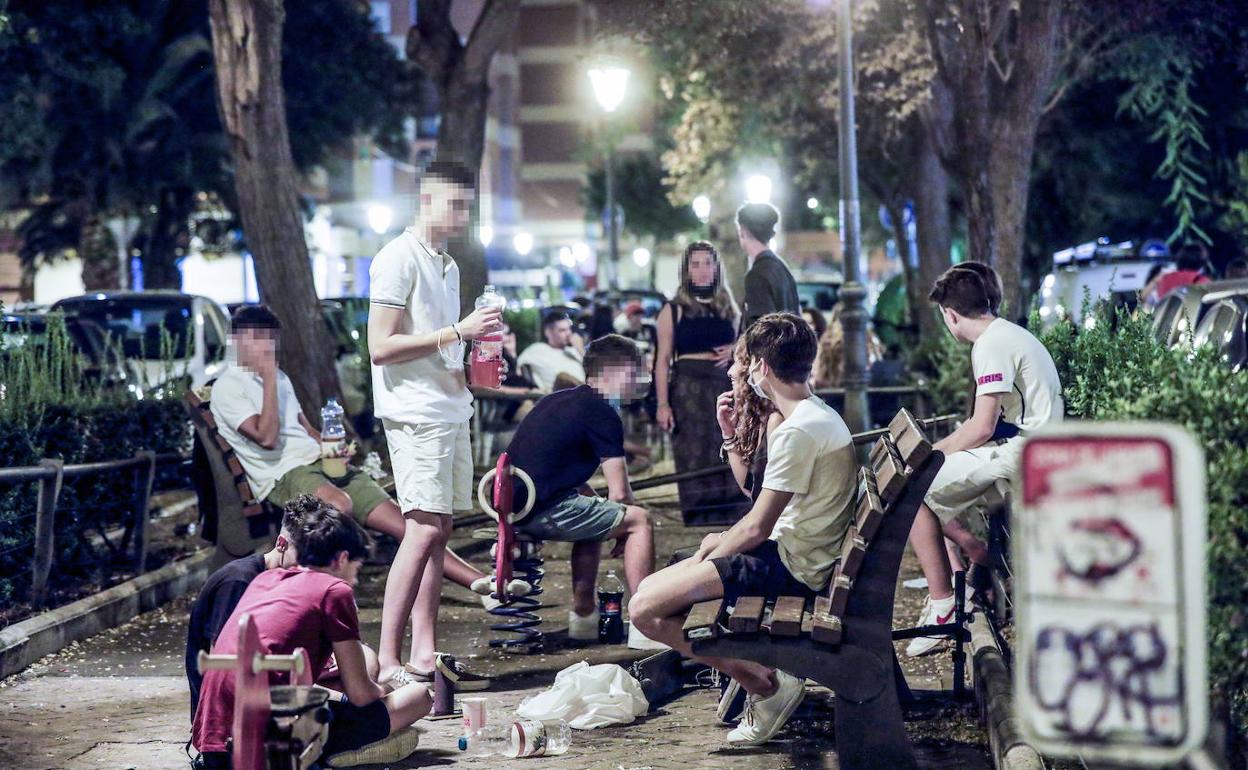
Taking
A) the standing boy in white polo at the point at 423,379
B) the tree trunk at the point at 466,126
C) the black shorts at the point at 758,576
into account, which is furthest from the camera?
the tree trunk at the point at 466,126

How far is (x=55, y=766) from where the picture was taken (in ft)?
20.2

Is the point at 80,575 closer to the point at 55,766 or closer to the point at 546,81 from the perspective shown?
the point at 55,766

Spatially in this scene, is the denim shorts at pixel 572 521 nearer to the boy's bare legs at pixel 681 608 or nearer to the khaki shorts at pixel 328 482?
the khaki shorts at pixel 328 482

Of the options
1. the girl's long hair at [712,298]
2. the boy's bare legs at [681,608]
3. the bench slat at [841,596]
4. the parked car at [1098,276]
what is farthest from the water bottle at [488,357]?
the parked car at [1098,276]

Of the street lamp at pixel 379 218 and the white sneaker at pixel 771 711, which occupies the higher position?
the street lamp at pixel 379 218

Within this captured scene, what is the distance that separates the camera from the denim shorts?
7.73m

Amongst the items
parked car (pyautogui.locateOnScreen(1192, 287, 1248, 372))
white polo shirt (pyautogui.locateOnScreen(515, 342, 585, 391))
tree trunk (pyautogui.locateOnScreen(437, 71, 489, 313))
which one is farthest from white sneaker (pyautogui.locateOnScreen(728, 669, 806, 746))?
tree trunk (pyautogui.locateOnScreen(437, 71, 489, 313))

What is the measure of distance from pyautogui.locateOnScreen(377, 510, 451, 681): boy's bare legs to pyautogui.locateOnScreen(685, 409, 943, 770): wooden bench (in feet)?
4.65

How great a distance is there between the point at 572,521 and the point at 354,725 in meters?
2.46

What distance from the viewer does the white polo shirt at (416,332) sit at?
6.87 meters

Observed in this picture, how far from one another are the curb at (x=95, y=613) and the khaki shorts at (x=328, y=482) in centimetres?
110

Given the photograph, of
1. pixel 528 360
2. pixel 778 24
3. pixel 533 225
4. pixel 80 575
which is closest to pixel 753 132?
pixel 778 24

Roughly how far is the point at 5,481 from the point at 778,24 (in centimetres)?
1893

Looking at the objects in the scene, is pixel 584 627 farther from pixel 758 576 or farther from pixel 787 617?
pixel 787 617
